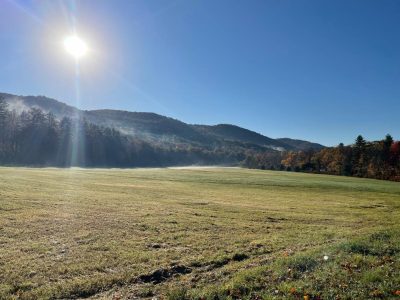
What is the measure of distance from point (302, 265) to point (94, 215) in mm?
17804

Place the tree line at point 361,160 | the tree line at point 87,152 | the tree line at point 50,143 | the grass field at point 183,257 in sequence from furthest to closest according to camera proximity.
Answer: the tree line at point 50,143 → the tree line at point 87,152 → the tree line at point 361,160 → the grass field at point 183,257

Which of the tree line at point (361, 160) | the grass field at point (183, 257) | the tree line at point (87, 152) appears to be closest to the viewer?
the grass field at point (183, 257)

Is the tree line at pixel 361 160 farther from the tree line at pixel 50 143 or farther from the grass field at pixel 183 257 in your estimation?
the grass field at pixel 183 257

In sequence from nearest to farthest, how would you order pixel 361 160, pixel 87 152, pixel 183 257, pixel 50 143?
1. pixel 183 257
2. pixel 361 160
3. pixel 50 143
4. pixel 87 152


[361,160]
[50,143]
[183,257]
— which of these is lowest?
[183,257]

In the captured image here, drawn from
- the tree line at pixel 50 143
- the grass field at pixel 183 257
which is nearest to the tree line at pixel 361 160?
the tree line at pixel 50 143

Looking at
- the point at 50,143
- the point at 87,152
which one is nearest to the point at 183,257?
the point at 50,143

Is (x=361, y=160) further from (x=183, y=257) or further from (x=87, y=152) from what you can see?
(x=183, y=257)

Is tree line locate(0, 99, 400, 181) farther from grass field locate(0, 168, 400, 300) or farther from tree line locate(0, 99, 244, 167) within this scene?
grass field locate(0, 168, 400, 300)

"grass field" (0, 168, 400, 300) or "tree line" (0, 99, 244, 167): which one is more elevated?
"tree line" (0, 99, 244, 167)

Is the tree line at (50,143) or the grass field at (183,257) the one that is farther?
the tree line at (50,143)

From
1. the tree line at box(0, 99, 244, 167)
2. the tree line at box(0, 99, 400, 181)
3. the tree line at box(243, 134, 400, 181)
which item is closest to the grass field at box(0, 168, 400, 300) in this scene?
the tree line at box(243, 134, 400, 181)

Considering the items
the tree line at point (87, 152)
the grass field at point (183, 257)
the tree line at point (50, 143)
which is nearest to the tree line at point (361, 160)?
the tree line at point (87, 152)

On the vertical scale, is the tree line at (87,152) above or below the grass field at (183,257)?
above
